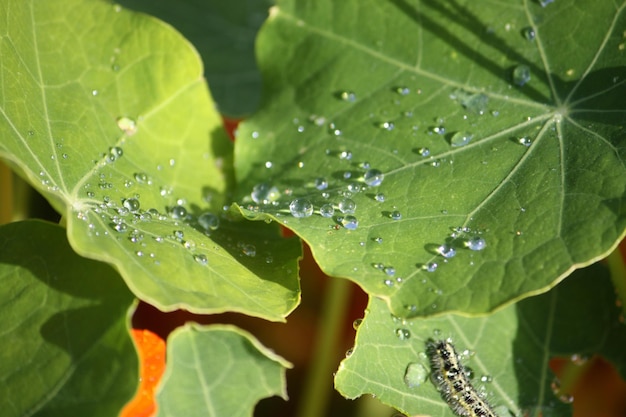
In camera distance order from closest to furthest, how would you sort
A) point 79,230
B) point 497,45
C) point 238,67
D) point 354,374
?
1. point 79,230
2. point 354,374
3. point 497,45
4. point 238,67

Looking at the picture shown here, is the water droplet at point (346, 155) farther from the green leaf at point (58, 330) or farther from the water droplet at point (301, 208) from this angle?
the green leaf at point (58, 330)

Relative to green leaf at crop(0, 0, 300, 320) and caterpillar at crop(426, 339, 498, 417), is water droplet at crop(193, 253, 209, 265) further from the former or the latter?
caterpillar at crop(426, 339, 498, 417)

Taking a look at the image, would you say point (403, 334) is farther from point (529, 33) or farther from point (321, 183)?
point (529, 33)

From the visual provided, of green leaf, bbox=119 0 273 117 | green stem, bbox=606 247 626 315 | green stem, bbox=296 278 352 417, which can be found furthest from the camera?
green leaf, bbox=119 0 273 117

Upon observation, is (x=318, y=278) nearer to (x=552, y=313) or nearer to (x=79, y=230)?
(x=552, y=313)

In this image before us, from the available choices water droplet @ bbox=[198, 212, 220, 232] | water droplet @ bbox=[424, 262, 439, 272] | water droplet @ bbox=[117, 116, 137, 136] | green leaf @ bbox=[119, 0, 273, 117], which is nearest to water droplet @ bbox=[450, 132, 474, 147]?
water droplet @ bbox=[424, 262, 439, 272]

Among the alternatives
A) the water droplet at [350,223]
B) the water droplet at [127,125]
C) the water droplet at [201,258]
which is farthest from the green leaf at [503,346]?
the water droplet at [127,125]

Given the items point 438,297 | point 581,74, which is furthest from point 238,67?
point 438,297
